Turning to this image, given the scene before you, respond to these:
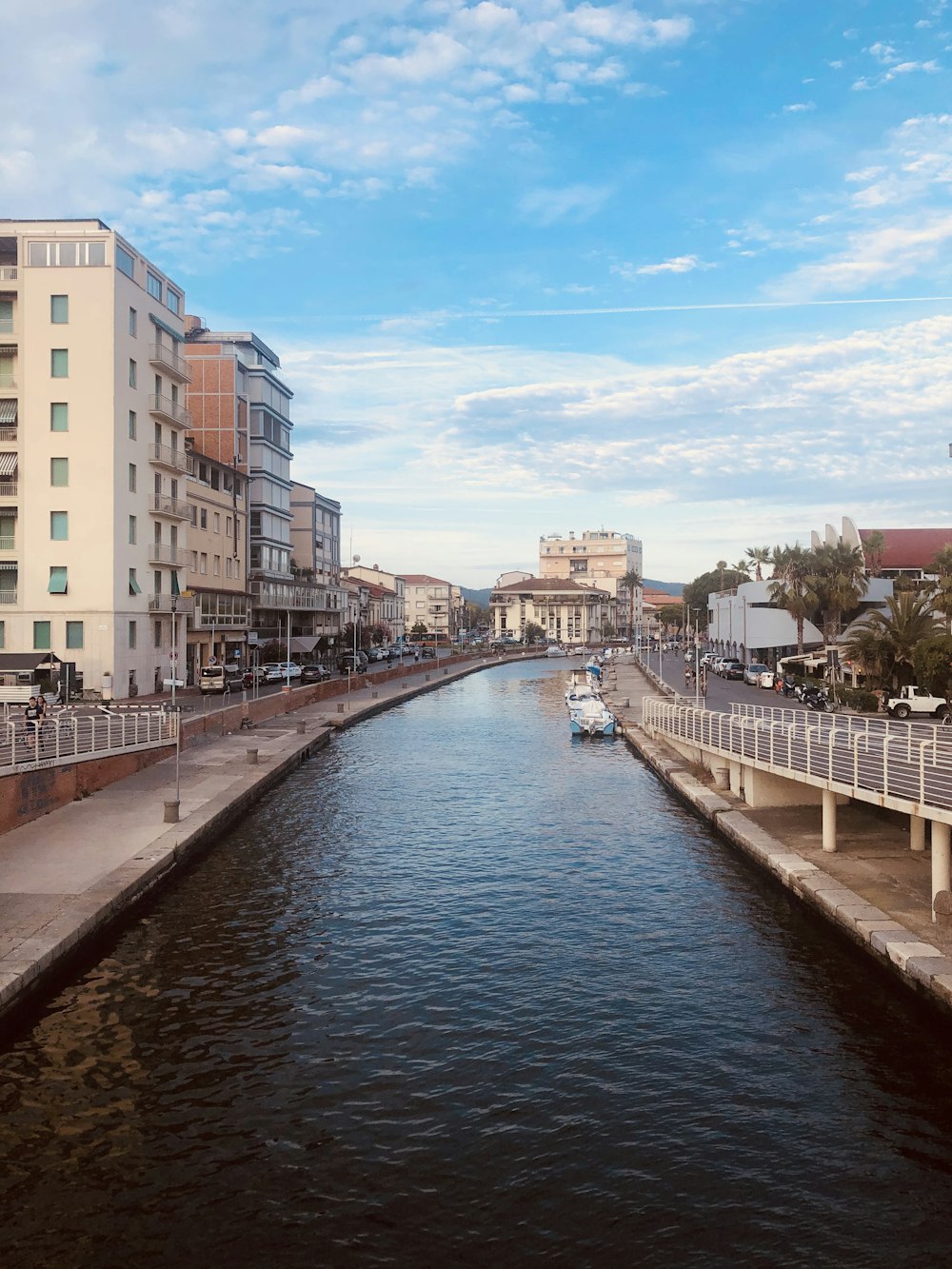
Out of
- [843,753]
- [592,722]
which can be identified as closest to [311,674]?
[592,722]

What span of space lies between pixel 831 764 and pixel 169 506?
159 ft

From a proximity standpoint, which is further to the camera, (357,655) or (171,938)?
(357,655)

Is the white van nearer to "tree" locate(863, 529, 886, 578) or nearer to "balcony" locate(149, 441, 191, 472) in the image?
"balcony" locate(149, 441, 191, 472)

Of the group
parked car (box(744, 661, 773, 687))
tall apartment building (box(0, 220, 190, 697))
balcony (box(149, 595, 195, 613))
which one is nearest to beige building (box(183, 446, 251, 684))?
balcony (box(149, 595, 195, 613))

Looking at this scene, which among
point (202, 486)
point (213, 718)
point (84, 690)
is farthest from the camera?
point (202, 486)

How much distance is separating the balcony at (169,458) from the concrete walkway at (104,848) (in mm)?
23075

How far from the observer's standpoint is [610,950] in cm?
1867

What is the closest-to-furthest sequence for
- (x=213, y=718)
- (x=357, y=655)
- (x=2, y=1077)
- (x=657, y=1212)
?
(x=657, y=1212) < (x=2, y=1077) < (x=213, y=718) < (x=357, y=655)

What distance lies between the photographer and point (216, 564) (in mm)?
76312

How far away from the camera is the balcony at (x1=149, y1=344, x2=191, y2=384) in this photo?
6022 cm

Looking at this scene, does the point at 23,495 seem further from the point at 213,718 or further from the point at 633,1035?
the point at 633,1035

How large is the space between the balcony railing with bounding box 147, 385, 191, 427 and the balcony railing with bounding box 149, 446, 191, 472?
175 centimetres

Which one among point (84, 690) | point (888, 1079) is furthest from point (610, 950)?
point (84, 690)

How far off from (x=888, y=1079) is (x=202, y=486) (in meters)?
66.3
